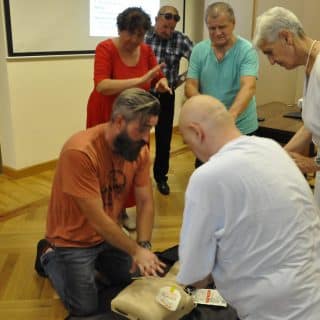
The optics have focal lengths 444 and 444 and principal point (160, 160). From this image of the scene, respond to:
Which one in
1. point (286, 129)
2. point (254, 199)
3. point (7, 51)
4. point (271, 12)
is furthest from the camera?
point (7, 51)

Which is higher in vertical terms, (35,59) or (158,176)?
(35,59)

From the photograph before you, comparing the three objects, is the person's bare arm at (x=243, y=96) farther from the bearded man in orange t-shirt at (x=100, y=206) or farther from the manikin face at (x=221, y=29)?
the bearded man in orange t-shirt at (x=100, y=206)

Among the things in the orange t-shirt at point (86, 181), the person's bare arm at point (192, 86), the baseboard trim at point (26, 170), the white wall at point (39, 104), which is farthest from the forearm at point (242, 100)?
the baseboard trim at point (26, 170)

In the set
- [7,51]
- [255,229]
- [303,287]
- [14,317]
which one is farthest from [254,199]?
[7,51]

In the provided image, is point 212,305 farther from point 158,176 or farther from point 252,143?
point 158,176

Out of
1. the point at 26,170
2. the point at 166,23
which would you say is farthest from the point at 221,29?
the point at 26,170

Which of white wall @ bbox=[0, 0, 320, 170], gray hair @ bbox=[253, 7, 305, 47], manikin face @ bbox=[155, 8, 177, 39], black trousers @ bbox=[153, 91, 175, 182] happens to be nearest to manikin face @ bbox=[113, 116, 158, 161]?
gray hair @ bbox=[253, 7, 305, 47]

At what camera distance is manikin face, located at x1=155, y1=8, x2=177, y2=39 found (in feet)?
9.25

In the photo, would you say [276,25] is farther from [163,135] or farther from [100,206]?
[163,135]

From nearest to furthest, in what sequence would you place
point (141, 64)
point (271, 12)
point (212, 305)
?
point (271, 12) < point (212, 305) < point (141, 64)

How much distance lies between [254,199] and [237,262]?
16 centimetres

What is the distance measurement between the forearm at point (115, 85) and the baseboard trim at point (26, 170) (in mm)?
1295

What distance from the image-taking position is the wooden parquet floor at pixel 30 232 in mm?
1827

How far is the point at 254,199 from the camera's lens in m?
0.93
